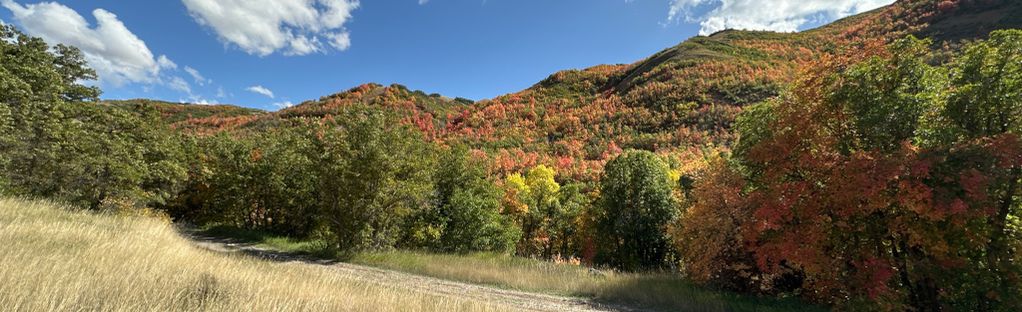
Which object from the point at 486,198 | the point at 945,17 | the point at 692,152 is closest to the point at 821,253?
the point at 486,198

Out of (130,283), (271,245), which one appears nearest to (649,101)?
(271,245)

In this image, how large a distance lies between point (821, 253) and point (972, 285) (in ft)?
9.54

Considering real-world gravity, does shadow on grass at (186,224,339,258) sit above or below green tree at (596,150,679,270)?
below

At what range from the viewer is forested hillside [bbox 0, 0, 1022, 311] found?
1055 centimetres

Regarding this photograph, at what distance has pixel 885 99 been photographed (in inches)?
468

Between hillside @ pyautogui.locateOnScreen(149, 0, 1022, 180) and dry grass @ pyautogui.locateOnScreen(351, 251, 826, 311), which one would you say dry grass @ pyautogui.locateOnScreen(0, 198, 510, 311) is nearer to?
dry grass @ pyautogui.locateOnScreen(351, 251, 826, 311)

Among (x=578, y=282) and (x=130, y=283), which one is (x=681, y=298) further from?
(x=130, y=283)

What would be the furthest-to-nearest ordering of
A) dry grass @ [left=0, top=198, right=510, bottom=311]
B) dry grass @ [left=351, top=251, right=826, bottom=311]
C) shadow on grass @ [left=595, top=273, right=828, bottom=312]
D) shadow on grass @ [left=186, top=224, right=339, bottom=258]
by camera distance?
shadow on grass @ [left=186, top=224, right=339, bottom=258], dry grass @ [left=351, top=251, right=826, bottom=311], shadow on grass @ [left=595, top=273, right=828, bottom=312], dry grass @ [left=0, top=198, right=510, bottom=311]

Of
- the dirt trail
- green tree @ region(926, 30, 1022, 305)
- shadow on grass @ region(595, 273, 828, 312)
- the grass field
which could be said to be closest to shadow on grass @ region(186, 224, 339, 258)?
the grass field

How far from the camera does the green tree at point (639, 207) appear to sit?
89.6 feet

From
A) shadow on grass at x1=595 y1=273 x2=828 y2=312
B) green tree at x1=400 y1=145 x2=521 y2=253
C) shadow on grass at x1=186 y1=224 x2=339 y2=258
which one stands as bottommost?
shadow on grass at x1=595 y1=273 x2=828 y2=312

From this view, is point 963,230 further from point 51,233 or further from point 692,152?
point 692,152

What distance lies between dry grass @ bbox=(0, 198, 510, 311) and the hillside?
61.6m

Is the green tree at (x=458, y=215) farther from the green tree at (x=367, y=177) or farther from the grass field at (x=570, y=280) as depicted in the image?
the green tree at (x=367, y=177)
